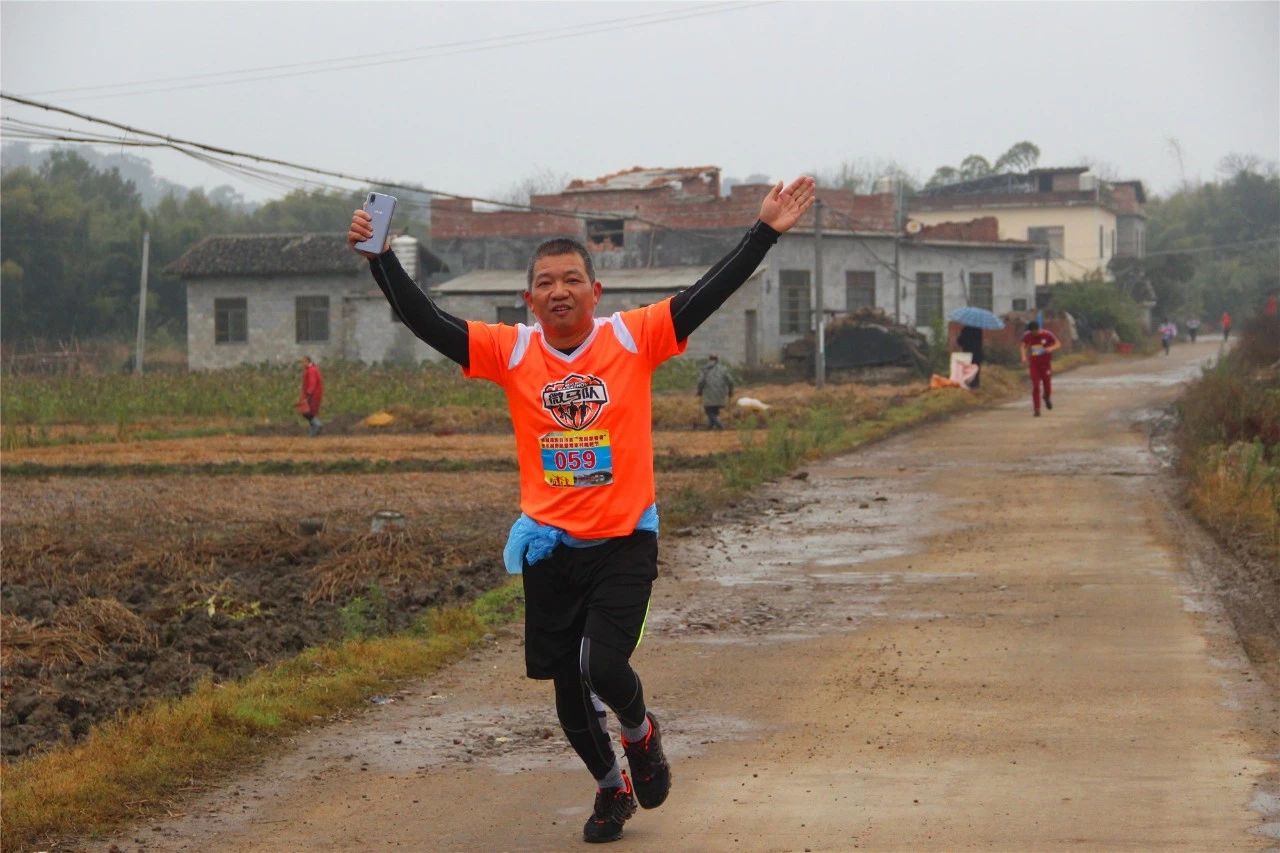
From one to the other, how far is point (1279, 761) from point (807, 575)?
6014 millimetres

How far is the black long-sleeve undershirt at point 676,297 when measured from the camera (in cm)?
571

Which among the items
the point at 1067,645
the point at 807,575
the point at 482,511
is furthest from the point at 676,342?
the point at 482,511

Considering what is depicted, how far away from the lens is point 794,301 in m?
52.9

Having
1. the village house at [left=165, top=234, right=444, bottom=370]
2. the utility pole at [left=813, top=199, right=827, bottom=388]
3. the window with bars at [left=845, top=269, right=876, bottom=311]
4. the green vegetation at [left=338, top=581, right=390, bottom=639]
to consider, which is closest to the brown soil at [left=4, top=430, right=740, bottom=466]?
the utility pole at [left=813, top=199, right=827, bottom=388]

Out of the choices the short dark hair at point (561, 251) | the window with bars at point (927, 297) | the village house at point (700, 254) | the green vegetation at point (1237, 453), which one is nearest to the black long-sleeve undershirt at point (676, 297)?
the short dark hair at point (561, 251)

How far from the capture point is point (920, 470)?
20.6 m

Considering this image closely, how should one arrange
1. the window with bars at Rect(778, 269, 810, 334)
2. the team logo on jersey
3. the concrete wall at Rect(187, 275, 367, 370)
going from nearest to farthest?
the team logo on jersey
the window with bars at Rect(778, 269, 810, 334)
the concrete wall at Rect(187, 275, 367, 370)

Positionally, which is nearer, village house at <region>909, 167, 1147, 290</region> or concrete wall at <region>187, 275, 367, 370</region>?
concrete wall at <region>187, 275, 367, 370</region>

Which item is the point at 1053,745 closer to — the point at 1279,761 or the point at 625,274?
the point at 1279,761

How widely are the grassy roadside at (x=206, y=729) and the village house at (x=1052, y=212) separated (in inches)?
2949

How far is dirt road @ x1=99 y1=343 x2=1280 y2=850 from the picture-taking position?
5812 millimetres

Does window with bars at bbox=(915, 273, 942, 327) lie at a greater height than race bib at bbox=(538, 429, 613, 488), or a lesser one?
greater

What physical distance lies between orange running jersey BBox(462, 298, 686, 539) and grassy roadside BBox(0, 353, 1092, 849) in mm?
2152

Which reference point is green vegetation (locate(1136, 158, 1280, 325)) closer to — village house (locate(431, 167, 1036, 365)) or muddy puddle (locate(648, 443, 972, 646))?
village house (locate(431, 167, 1036, 365))
